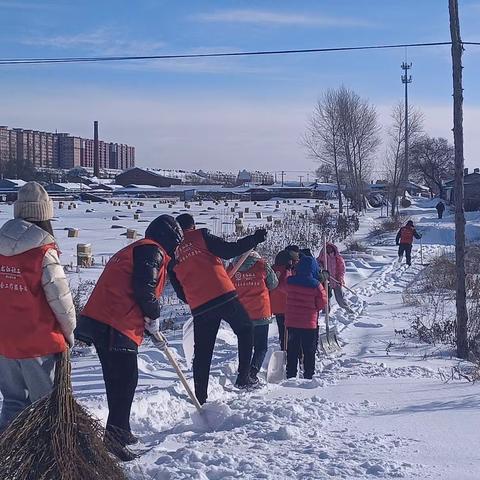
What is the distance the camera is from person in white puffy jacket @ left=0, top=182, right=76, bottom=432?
4.39 metres

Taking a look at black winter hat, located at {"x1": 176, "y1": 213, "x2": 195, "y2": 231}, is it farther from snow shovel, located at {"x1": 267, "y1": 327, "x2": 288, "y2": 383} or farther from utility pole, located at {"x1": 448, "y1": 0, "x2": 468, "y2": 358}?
utility pole, located at {"x1": 448, "y1": 0, "x2": 468, "y2": 358}

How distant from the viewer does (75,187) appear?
8962cm

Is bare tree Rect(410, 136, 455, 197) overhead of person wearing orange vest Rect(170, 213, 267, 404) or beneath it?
overhead

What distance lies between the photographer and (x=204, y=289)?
6.43m

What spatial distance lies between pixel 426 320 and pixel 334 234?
19620 millimetres

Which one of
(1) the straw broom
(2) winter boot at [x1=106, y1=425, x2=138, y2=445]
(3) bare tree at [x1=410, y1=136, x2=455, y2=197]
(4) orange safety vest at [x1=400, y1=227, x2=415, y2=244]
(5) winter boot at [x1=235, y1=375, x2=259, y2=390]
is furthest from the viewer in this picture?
(3) bare tree at [x1=410, y1=136, x2=455, y2=197]

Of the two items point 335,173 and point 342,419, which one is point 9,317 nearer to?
point 342,419

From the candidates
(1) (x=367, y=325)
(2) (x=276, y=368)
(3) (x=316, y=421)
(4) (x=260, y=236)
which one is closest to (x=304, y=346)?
(2) (x=276, y=368)

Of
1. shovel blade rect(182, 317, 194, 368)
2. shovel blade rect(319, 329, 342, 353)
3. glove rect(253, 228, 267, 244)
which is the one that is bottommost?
shovel blade rect(319, 329, 342, 353)

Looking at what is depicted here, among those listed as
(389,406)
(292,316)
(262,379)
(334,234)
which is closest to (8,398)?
(389,406)

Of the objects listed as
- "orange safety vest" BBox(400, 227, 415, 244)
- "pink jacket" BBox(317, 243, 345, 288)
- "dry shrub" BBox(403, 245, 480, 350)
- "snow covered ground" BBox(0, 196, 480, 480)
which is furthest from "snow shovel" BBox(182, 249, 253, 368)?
"orange safety vest" BBox(400, 227, 415, 244)

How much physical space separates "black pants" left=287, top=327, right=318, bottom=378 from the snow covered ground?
27cm

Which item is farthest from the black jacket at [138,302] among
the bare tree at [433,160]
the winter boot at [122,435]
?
the bare tree at [433,160]

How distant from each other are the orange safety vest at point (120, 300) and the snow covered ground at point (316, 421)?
0.81 meters
